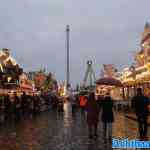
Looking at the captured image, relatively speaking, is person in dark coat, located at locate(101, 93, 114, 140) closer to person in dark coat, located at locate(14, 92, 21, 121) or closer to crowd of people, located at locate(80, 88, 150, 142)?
crowd of people, located at locate(80, 88, 150, 142)

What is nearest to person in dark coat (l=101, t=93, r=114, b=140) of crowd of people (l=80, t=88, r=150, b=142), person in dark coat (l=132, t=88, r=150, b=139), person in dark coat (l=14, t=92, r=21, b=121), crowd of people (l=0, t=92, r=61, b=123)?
crowd of people (l=80, t=88, r=150, b=142)

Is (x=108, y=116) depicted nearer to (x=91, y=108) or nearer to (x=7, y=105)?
(x=91, y=108)

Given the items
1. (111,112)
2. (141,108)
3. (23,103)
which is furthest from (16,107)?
(141,108)

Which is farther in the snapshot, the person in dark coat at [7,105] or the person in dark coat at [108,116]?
the person in dark coat at [7,105]

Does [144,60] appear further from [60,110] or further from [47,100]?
[60,110]

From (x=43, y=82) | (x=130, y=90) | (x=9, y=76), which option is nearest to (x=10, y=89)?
(x=9, y=76)

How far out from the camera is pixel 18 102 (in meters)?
46.2

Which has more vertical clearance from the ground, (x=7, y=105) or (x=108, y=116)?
(x=7, y=105)

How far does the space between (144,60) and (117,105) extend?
2438cm

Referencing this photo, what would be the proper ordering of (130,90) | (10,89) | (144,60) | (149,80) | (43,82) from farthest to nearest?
(43,82) → (144,60) → (130,90) → (10,89) → (149,80)

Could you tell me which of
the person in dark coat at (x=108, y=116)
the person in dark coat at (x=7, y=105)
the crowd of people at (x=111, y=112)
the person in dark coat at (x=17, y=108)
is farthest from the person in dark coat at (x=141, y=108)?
the person in dark coat at (x=17, y=108)

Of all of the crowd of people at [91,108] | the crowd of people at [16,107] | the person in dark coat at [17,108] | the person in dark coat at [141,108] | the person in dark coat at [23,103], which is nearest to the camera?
the person in dark coat at [141,108]

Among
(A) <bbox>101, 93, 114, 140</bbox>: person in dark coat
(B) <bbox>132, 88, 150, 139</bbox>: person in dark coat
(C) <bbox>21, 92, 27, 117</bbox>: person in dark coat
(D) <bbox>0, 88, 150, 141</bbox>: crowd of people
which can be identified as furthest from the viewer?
(C) <bbox>21, 92, 27, 117</bbox>: person in dark coat

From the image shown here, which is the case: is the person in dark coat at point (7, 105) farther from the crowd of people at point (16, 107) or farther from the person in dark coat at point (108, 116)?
the person in dark coat at point (108, 116)
